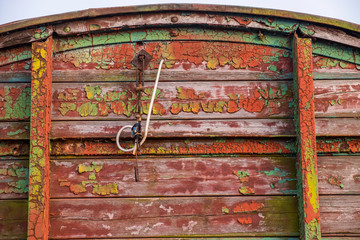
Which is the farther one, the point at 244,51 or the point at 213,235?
the point at 244,51

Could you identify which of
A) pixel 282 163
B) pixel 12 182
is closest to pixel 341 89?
pixel 282 163

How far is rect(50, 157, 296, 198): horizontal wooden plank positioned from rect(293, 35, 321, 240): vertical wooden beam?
13 centimetres

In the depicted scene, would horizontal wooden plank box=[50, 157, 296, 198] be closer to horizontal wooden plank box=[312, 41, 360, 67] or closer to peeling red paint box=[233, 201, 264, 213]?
peeling red paint box=[233, 201, 264, 213]

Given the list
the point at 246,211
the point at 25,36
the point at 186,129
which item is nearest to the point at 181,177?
the point at 186,129

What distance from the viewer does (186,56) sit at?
9.51 ft

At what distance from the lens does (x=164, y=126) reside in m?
2.80

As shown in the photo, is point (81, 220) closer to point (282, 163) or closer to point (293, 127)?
point (282, 163)

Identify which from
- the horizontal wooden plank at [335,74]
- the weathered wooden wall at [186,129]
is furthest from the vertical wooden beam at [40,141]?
the horizontal wooden plank at [335,74]

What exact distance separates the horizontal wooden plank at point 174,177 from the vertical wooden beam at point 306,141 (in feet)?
0.44

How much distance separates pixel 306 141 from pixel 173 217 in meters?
1.19

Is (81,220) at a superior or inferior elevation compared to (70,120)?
inferior

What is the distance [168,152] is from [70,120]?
84cm

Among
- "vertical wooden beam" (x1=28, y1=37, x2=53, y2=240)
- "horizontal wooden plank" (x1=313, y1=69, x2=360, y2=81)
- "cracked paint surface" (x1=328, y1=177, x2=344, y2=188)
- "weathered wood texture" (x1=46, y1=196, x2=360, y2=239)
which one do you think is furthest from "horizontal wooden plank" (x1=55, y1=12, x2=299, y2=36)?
"weathered wood texture" (x1=46, y1=196, x2=360, y2=239)

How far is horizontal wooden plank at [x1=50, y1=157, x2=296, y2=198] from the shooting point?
2.74 m
